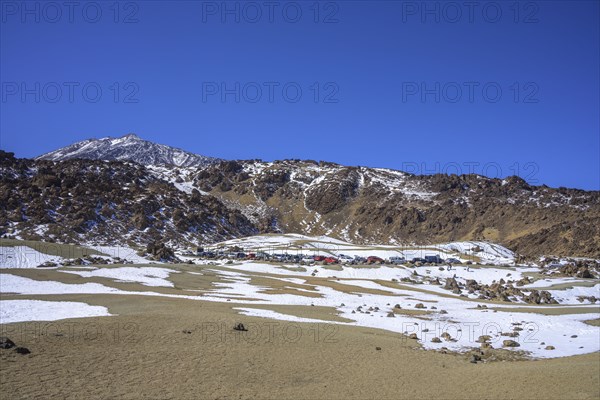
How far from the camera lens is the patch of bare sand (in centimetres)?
1479

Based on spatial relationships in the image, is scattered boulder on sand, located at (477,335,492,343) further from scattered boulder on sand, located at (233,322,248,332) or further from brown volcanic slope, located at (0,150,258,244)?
brown volcanic slope, located at (0,150,258,244)

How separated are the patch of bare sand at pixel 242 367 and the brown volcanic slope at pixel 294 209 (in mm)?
85666

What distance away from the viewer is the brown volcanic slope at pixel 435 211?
4365 inches

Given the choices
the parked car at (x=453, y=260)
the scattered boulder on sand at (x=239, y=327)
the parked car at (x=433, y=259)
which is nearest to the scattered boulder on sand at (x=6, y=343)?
the scattered boulder on sand at (x=239, y=327)

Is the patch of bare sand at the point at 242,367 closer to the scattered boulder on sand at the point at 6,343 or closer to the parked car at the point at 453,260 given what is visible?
the scattered boulder on sand at the point at 6,343

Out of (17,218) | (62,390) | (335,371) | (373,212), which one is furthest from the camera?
(373,212)

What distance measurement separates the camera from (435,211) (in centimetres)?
15762

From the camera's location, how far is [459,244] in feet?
329

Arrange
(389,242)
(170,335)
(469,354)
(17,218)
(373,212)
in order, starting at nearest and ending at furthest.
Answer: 1. (170,335)
2. (469,354)
3. (17,218)
4. (389,242)
5. (373,212)

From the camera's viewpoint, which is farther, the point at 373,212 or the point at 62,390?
the point at 373,212

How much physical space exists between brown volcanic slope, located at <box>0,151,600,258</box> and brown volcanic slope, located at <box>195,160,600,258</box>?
0.40 meters

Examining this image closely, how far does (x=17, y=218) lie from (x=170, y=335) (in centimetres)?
9576

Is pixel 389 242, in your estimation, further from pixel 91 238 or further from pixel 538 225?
pixel 91 238

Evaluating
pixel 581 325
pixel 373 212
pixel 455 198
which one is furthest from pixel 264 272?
pixel 455 198
